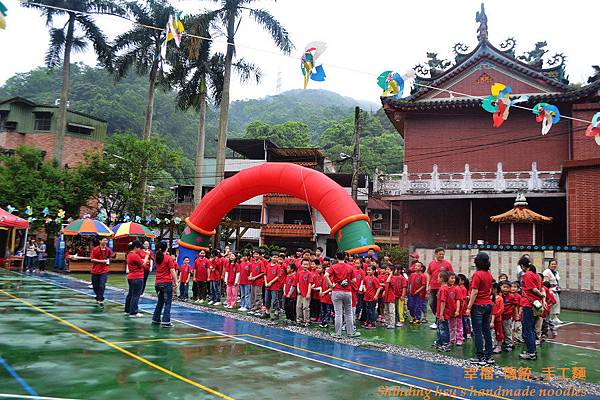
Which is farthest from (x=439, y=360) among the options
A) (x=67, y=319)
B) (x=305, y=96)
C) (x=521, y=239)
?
(x=305, y=96)

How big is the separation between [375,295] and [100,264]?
6029 millimetres

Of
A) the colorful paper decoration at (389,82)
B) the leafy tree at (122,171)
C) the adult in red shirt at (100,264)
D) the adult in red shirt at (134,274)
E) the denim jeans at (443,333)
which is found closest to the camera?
the denim jeans at (443,333)

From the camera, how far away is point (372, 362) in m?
6.54

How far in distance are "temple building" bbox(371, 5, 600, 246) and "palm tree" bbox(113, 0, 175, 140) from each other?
13.5m

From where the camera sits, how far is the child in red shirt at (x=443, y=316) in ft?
24.2

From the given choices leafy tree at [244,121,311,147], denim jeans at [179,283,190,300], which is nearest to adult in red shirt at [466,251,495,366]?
denim jeans at [179,283,190,300]

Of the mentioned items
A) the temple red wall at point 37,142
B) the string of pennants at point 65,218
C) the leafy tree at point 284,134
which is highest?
the leafy tree at point 284,134

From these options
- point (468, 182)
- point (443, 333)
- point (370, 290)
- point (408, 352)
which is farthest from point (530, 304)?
point (468, 182)

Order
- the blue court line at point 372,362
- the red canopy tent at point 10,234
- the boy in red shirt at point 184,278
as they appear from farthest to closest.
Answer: the red canopy tent at point 10,234 < the boy in red shirt at point 184,278 < the blue court line at point 372,362

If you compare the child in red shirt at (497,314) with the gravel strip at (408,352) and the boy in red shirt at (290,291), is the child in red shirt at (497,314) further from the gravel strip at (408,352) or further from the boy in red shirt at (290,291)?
the boy in red shirt at (290,291)

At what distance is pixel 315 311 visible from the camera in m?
10.1

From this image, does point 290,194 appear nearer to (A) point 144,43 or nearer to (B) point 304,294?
(B) point 304,294

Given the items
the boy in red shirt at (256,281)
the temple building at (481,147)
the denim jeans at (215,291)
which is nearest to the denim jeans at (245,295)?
the boy in red shirt at (256,281)

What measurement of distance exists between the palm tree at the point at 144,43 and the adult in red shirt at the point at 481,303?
2323cm
